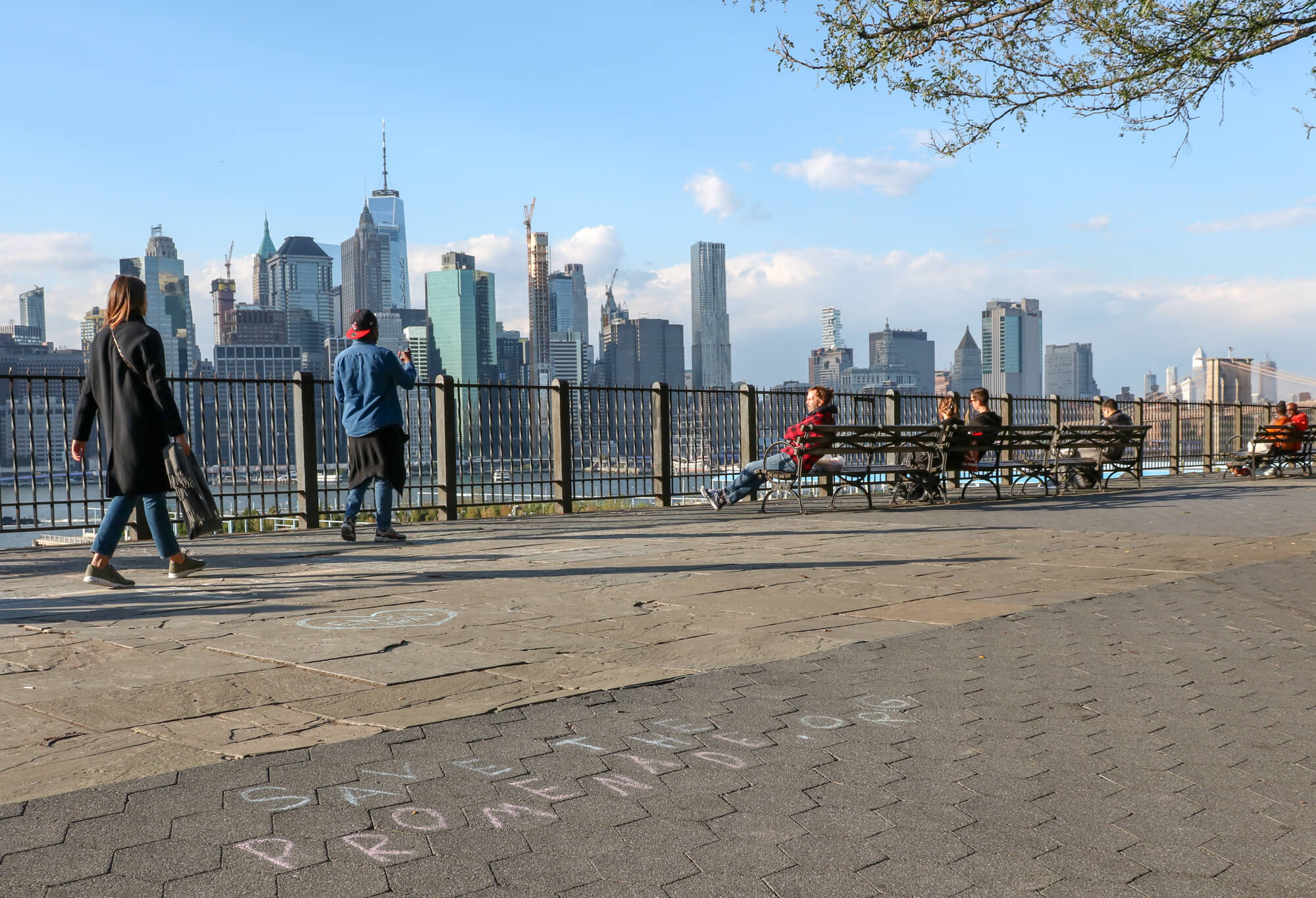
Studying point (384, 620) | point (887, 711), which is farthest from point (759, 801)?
point (384, 620)

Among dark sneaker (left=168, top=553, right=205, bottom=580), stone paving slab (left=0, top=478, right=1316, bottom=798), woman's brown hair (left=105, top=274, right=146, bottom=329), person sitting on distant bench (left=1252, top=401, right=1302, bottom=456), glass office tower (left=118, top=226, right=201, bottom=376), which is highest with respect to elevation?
glass office tower (left=118, top=226, right=201, bottom=376)

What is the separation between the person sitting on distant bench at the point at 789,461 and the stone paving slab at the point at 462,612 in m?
1.85

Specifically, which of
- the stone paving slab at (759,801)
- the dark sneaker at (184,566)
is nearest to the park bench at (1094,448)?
the dark sneaker at (184,566)

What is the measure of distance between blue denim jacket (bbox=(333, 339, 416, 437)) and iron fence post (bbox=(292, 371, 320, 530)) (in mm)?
1806

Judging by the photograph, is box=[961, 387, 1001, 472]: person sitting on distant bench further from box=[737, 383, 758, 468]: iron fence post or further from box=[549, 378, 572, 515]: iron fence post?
box=[549, 378, 572, 515]: iron fence post

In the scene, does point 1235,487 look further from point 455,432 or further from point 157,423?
point 157,423

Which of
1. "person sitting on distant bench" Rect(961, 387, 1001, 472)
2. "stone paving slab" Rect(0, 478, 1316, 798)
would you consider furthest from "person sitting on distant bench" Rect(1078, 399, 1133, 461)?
"stone paving slab" Rect(0, 478, 1316, 798)

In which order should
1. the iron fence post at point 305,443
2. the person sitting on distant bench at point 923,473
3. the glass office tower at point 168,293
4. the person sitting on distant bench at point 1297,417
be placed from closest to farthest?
the iron fence post at point 305,443
the person sitting on distant bench at point 923,473
the person sitting on distant bench at point 1297,417
the glass office tower at point 168,293

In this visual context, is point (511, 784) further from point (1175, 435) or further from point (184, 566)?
point (1175, 435)

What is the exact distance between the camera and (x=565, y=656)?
4270mm

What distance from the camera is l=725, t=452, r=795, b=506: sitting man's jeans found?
12375 mm

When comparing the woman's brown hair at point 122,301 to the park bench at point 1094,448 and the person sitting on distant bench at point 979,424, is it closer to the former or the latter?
the person sitting on distant bench at point 979,424

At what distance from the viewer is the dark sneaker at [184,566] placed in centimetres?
673

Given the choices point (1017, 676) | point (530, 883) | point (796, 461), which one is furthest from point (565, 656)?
point (796, 461)
